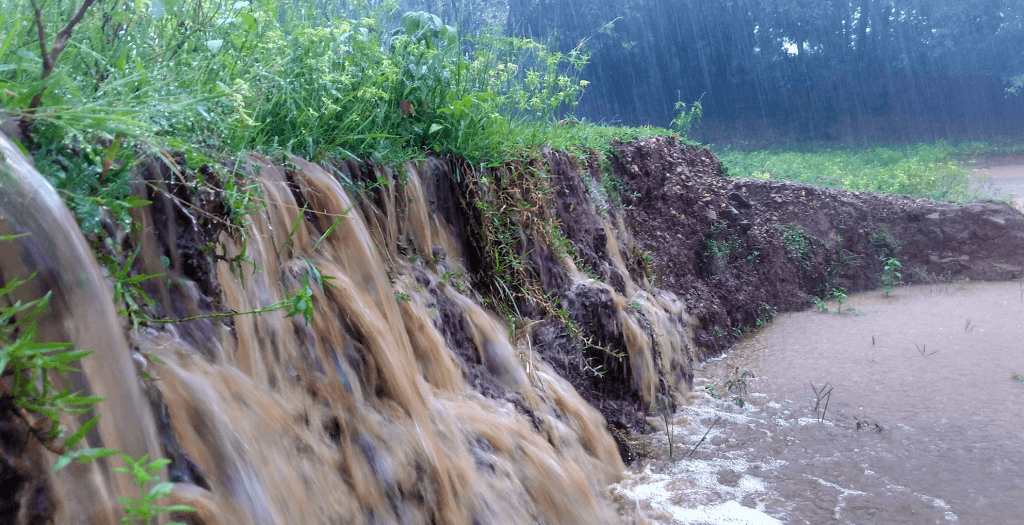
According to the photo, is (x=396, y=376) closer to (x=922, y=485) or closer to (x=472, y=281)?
(x=472, y=281)

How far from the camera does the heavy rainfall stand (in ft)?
4.35

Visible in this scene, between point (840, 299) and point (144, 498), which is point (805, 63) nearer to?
point (840, 299)

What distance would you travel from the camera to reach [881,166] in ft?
51.5

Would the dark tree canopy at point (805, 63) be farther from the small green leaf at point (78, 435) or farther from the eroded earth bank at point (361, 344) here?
the small green leaf at point (78, 435)

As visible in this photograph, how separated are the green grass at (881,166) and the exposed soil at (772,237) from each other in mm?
973

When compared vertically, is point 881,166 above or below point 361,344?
below

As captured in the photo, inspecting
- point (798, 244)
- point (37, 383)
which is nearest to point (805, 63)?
point (798, 244)

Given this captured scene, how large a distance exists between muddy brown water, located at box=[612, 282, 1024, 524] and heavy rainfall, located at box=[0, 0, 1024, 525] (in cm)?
2

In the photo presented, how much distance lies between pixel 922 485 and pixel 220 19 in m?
3.74

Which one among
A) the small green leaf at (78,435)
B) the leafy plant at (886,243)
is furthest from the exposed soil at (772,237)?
the small green leaf at (78,435)

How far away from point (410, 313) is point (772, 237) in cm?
583

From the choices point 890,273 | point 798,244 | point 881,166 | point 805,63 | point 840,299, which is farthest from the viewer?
point 805,63

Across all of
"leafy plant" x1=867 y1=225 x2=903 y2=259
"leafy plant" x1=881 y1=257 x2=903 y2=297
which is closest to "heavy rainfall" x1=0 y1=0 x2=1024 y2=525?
"leafy plant" x1=881 y1=257 x2=903 y2=297

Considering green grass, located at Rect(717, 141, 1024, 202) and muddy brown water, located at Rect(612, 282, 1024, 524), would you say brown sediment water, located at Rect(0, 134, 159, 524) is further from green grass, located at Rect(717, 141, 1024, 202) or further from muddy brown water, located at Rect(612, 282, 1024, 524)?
green grass, located at Rect(717, 141, 1024, 202)
